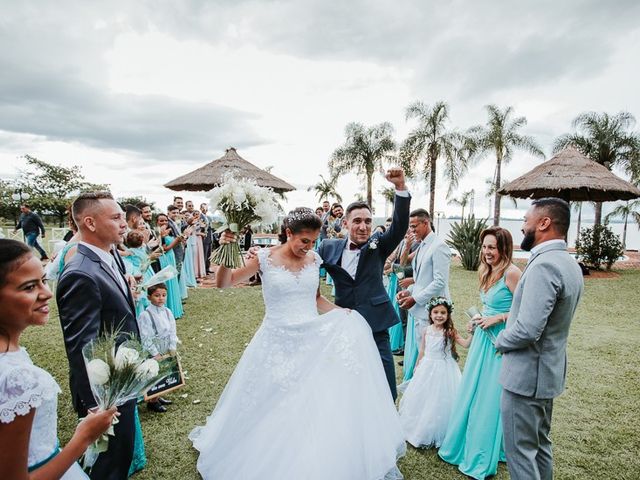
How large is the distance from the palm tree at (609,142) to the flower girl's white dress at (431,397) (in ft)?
79.6

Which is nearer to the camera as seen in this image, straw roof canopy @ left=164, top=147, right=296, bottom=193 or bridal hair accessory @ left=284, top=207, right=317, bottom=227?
bridal hair accessory @ left=284, top=207, right=317, bottom=227

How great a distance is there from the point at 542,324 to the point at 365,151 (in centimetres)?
2916

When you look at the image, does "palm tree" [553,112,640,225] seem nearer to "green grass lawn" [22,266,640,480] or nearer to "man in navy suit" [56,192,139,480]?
"green grass lawn" [22,266,640,480]

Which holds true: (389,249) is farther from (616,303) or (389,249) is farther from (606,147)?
(606,147)

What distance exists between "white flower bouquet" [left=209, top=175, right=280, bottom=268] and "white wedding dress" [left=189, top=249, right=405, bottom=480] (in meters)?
0.34

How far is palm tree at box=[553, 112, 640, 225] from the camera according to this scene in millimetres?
23547

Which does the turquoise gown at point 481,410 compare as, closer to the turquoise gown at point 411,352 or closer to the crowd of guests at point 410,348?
the crowd of guests at point 410,348

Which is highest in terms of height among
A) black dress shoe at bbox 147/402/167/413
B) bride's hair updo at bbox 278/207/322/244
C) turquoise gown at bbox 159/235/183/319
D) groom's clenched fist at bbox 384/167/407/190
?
groom's clenched fist at bbox 384/167/407/190

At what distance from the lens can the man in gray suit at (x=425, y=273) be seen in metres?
5.07

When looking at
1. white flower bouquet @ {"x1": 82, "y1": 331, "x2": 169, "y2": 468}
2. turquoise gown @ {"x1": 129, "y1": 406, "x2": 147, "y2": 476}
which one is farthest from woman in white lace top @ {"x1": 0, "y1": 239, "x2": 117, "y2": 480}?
turquoise gown @ {"x1": 129, "y1": 406, "x2": 147, "y2": 476}

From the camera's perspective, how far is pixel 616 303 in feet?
36.6

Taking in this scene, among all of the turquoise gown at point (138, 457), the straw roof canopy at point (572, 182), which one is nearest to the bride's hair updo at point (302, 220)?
the turquoise gown at point (138, 457)

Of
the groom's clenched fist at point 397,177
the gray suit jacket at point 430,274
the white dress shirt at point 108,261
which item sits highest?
the groom's clenched fist at point 397,177

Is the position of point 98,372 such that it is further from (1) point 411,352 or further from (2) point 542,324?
(1) point 411,352
